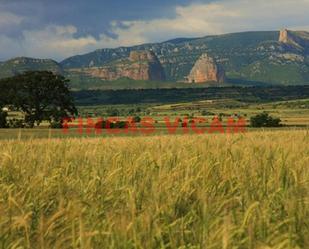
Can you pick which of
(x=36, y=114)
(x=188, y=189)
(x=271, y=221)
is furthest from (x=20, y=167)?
(x=36, y=114)

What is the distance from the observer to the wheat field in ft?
11.5

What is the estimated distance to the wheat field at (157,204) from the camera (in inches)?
138

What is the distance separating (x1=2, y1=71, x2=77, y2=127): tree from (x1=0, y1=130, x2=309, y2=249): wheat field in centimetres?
6981

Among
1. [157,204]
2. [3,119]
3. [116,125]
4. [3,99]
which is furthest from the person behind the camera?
[3,99]

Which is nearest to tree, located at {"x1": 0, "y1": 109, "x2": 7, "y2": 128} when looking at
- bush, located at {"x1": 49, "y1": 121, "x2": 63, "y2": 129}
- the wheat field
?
bush, located at {"x1": 49, "y1": 121, "x2": 63, "y2": 129}

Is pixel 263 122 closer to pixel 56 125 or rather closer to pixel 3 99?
pixel 56 125

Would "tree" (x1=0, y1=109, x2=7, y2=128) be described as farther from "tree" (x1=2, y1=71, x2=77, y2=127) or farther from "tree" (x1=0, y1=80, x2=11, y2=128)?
"tree" (x1=2, y1=71, x2=77, y2=127)

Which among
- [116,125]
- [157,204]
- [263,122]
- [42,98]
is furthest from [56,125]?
[157,204]

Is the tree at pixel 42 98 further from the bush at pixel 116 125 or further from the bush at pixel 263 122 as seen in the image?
the bush at pixel 263 122

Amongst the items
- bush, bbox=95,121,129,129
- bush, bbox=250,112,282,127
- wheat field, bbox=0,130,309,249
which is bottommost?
bush, bbox=250,112,282,127

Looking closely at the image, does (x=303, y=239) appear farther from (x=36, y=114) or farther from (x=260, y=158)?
(x=36, y=114)

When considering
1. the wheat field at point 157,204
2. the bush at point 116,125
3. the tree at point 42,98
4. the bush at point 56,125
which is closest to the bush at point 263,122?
the bush at point 116,125

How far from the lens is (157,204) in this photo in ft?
14.0

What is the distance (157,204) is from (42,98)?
7619 cm
